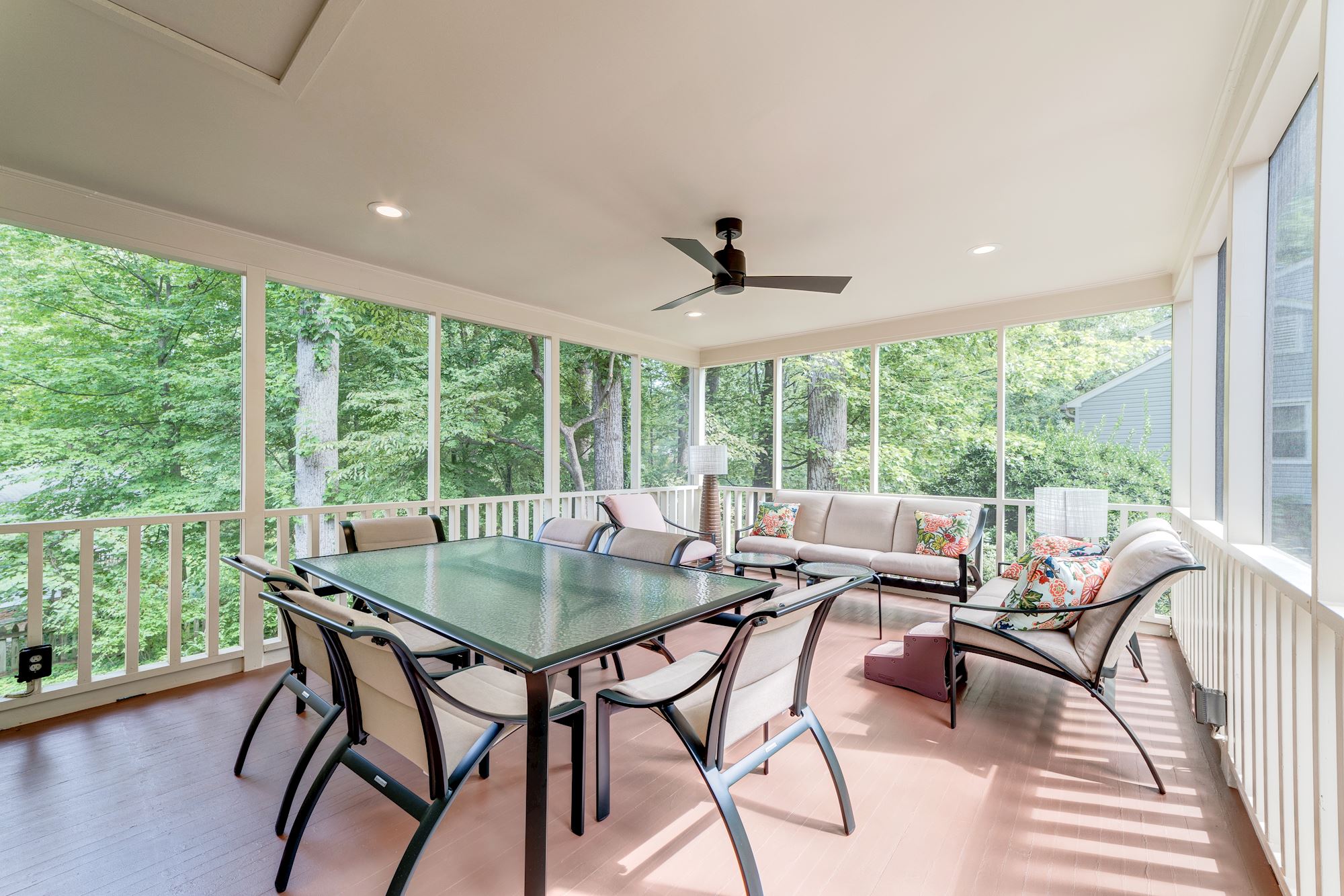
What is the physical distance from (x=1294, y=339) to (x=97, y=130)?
174 inches

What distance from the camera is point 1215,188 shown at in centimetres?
239

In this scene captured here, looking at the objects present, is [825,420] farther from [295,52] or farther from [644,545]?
[295,52]

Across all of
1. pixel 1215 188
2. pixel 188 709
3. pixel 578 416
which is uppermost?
pixel 1215 188

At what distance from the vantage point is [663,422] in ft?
21.4

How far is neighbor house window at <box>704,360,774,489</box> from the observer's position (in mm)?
6500

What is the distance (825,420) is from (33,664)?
647cm

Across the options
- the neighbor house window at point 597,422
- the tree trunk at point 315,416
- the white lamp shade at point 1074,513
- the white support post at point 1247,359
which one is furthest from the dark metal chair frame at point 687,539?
the tree trunk at point 315,416

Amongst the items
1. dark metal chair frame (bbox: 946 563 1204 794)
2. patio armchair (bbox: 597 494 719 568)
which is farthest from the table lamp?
dark metal chair frame (bbox: 946 563 1204 794)

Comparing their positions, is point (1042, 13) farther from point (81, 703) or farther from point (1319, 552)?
point (81, 703)

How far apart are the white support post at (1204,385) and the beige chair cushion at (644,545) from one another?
2.92 meters

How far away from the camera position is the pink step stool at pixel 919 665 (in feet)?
9.27

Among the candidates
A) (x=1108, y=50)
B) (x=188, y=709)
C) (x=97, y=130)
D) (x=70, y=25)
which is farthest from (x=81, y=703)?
(x=1108, y=50)

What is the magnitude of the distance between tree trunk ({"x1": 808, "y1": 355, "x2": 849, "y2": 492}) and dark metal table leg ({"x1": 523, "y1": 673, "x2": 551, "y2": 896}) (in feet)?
18.3

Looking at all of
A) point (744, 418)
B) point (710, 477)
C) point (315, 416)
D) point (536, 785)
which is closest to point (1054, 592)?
point (536, 785)
